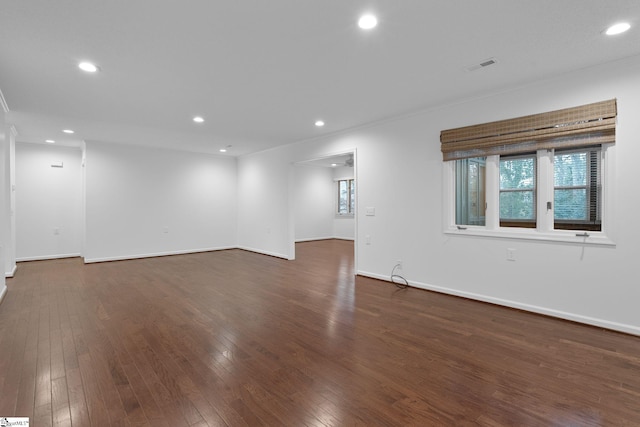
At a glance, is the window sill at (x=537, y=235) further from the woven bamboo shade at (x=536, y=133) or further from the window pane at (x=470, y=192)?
the woven bamboo shade at (x=536, y=133)

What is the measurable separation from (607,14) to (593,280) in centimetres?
241

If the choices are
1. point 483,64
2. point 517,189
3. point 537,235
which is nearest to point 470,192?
point 517,189

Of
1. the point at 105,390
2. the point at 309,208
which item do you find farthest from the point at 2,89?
the point at 309,208

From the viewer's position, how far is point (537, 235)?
3477mm

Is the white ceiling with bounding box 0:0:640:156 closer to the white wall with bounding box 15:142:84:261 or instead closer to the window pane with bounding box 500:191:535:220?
the window pane with bounding box 500:191:535:220

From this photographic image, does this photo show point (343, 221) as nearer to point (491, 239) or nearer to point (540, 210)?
point (491, 239)

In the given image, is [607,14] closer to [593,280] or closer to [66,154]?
[593,280]

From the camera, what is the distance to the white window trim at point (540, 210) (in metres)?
3.05

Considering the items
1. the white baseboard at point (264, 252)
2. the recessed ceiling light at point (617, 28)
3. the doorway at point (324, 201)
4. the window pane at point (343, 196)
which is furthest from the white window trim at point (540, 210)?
the window pane at point (343, 196)

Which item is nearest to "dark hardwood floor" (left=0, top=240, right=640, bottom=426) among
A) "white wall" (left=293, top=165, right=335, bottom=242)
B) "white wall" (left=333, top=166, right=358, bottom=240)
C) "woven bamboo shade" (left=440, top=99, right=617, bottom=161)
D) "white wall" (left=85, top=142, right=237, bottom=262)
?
"woven bamboo shade" (left=440, top=99, right=617, bottom=161)

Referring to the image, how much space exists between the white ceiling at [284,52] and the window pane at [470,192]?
0.91 metres

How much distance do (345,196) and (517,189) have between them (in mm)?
7254

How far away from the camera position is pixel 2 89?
3549 millimetres

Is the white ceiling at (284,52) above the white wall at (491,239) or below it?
above
